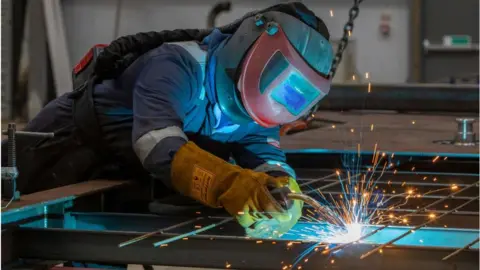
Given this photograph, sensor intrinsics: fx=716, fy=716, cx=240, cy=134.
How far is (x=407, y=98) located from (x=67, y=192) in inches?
153

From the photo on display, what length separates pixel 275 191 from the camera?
1638 mm

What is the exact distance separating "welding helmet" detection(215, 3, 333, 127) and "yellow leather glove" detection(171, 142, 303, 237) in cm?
22

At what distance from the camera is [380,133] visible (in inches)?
163

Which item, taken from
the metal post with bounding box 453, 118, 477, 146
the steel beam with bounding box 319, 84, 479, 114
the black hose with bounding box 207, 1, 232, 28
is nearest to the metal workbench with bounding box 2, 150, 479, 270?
the metal post with bounding box 453, 118, 477, 146

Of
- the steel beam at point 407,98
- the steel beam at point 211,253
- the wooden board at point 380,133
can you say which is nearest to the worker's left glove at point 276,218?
the steel beam at point 211,253

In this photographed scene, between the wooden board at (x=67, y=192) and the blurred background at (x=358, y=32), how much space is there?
198 inches

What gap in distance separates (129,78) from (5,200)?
1.89 feet

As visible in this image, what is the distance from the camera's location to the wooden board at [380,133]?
3.26 m

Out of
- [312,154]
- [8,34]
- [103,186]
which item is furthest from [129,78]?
[8,34]

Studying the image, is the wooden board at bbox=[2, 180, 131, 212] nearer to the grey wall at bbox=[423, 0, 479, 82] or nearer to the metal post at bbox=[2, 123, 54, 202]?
the metal post at bbox=[2, 123, 54, 202]

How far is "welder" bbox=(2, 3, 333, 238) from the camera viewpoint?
1665mm

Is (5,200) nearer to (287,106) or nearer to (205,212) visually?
(205,212)

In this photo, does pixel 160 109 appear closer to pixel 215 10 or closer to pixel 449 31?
pixel 215 10

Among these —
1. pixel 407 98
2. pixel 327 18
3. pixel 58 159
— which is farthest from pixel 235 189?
pixel 327 18
